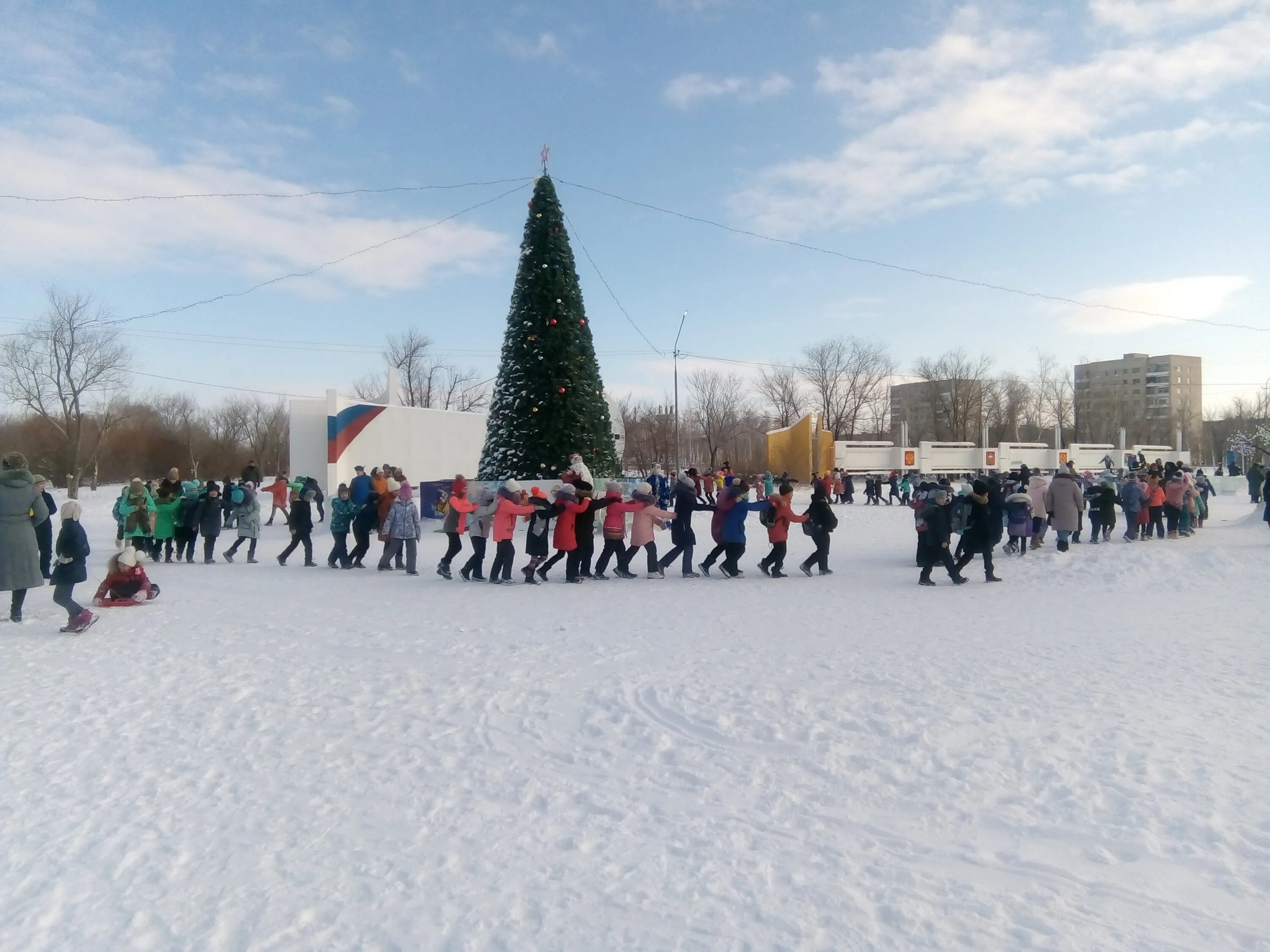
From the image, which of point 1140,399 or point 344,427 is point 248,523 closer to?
point 344,427

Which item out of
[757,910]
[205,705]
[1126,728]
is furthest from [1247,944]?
[205,705]

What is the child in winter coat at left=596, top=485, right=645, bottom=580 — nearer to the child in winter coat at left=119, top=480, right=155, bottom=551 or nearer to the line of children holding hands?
the line of children holding hands

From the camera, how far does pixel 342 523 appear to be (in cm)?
1411

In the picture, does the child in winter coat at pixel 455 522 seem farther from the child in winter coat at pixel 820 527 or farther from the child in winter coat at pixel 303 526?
the child in winter coat at pixel 820 527

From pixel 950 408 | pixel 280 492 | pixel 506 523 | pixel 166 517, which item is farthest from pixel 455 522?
pixel 950 408

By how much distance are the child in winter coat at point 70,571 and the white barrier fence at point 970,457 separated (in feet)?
119

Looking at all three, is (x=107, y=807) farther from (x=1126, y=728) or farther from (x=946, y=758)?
(x=1126, y=728)

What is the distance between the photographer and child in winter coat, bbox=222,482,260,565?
15.0 m

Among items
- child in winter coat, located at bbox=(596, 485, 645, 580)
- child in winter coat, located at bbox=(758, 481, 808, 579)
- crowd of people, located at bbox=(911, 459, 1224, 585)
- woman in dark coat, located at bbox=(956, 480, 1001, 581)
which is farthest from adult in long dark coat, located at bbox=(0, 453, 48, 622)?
woman in dark coat, located at bbox=(956, 480, 1001, 581)

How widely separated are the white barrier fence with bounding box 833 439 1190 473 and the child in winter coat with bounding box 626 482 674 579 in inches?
1168

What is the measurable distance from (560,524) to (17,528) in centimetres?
656

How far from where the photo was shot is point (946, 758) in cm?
478

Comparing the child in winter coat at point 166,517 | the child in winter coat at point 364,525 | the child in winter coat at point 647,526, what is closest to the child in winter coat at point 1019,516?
the child in winter coat at point 647,526

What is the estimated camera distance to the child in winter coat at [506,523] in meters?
11.9
